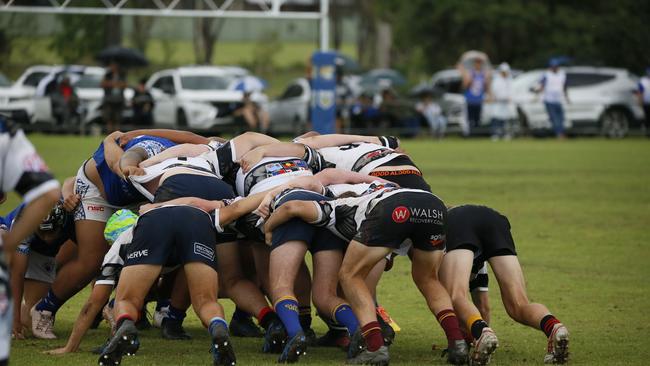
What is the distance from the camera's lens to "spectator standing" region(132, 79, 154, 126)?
3238 cm

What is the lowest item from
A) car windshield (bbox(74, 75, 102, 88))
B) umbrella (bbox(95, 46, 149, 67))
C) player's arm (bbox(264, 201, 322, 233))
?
car windshield (bbox(74, 75, 102, 88))

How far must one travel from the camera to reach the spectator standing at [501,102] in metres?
33.3

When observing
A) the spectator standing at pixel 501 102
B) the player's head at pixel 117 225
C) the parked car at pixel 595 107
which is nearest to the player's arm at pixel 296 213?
the player's head at pixel 117 225

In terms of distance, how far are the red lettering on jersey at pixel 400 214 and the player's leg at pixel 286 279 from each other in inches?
29.4

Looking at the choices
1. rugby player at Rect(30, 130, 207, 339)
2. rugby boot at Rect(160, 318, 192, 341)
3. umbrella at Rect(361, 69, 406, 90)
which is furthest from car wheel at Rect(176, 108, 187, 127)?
rugby boot at Rect(160, 318, 192, 341)

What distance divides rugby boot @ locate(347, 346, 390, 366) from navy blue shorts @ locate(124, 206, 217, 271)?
1.09 meters

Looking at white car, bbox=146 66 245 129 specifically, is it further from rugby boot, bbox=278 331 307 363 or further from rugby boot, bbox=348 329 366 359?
rugby boot, bbox=278 331 307 363

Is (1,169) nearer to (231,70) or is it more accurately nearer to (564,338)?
(564,338)

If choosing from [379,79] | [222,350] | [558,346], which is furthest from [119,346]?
[379,79]

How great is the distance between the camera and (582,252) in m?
13.4

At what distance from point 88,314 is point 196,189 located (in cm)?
119

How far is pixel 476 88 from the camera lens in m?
32.8

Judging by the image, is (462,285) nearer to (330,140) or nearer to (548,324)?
(548,324)

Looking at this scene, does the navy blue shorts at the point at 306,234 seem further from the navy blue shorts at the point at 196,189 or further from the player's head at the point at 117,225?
the player's head at the point at 117,225
